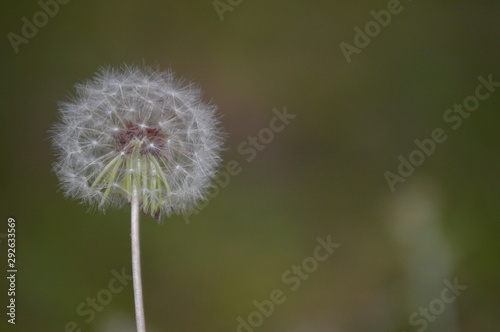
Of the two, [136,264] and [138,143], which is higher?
[138,143]

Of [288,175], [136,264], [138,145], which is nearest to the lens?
[136,264]

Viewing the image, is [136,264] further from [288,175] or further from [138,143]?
[288,175]

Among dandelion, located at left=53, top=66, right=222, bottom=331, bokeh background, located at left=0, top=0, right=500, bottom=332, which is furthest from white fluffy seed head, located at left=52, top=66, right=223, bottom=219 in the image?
bokeh background, located at left=0, top=0, right=500, bottom=332

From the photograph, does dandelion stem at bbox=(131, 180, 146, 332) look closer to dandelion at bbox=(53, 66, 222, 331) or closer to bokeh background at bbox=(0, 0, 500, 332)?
dandelion at bbox=(53, 66, 222, 331)

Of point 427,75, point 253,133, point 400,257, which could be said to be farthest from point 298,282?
point 427,75

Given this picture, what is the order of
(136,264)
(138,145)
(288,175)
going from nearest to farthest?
(136,264) < (138,145) < (288,175)

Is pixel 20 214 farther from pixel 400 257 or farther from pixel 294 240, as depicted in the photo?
pixel 400 257

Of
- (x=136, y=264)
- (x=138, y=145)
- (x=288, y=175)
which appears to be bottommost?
(x=136, y=264)

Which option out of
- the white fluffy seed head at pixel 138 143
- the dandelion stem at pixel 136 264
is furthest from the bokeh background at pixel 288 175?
the dandelion stem at pixel 136 264

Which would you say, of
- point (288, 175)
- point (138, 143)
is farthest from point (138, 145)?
point (288, 175)
